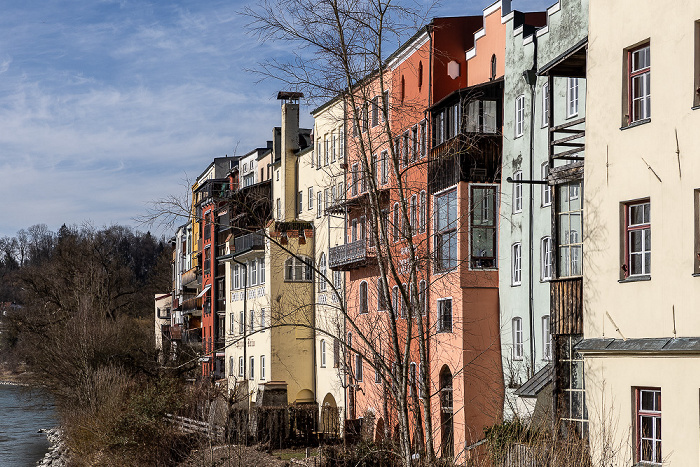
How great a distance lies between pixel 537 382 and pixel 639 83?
9848 mm

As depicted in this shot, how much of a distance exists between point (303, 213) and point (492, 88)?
24.1 meters

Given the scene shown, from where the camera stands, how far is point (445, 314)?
35062 millimetres

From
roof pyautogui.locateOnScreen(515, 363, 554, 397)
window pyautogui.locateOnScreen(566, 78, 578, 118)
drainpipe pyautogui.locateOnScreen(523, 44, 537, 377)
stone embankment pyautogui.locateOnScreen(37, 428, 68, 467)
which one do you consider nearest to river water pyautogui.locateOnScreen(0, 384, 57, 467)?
stone embankment pyautogui.locateOnScreen(37, 428, 68, 467)

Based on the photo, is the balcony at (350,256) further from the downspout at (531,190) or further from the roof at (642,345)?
the roof at (642,345)

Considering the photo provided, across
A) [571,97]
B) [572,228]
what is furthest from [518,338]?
[571,97]

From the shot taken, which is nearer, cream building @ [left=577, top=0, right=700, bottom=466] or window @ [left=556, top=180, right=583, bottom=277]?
cream building @ [left=577, top=0, right=700, bottom=466]

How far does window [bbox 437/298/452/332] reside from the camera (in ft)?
114

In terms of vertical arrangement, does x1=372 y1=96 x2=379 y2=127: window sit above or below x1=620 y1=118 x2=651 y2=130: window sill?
above

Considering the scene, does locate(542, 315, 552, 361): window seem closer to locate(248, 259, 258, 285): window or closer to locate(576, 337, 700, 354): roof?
locate(576, 337, 700, 354): roof

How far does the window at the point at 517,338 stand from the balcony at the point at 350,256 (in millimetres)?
9710

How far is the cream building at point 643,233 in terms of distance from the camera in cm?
1802

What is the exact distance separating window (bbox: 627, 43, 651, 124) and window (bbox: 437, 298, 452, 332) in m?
15.6

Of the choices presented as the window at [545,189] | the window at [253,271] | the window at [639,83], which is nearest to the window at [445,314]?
the window at [545,189]

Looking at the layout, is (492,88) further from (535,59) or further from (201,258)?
(201,258)
